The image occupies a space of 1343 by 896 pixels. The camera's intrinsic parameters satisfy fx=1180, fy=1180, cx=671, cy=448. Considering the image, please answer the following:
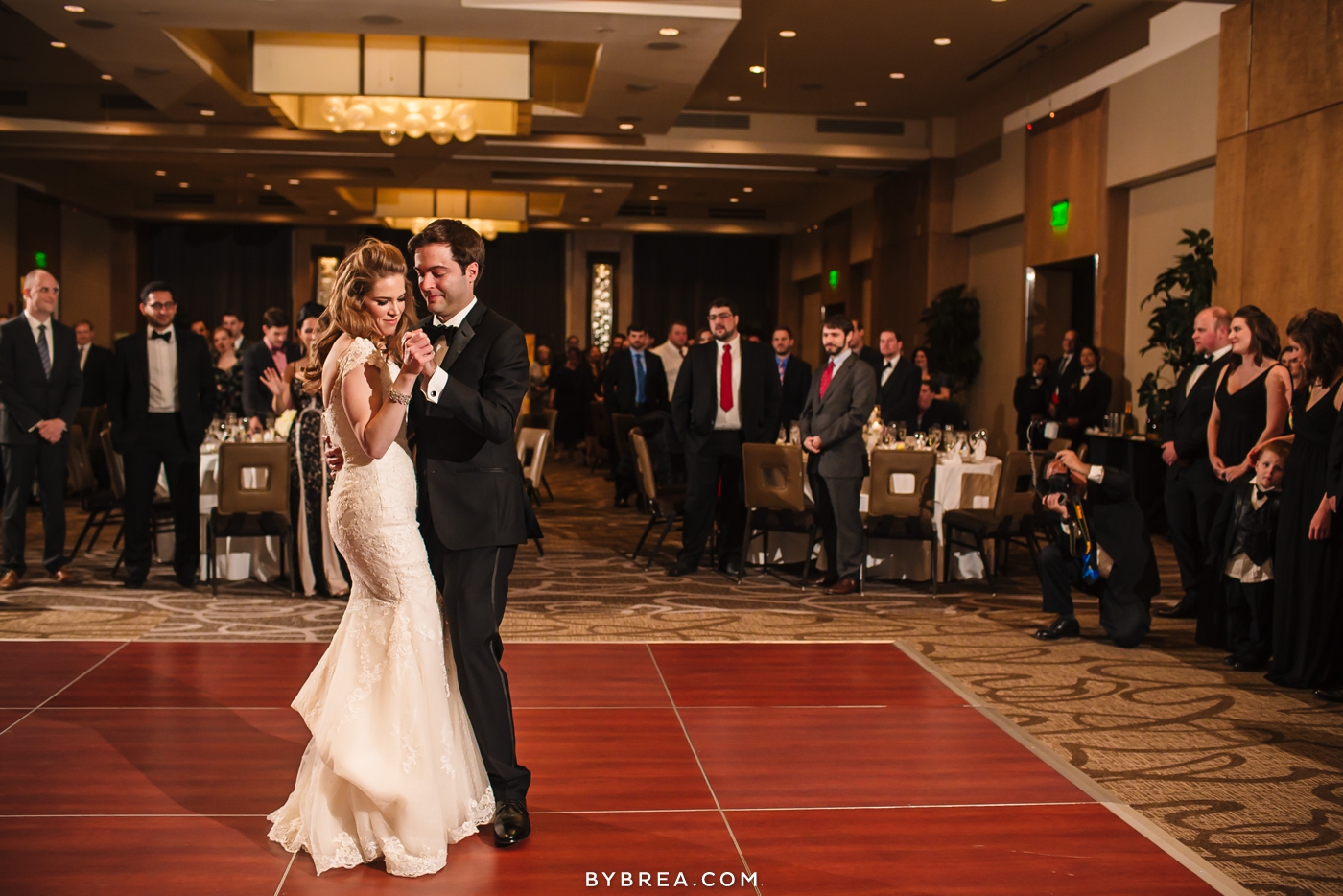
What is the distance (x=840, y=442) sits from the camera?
6910 millimetres

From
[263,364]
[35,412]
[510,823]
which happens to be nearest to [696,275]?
[263,364]

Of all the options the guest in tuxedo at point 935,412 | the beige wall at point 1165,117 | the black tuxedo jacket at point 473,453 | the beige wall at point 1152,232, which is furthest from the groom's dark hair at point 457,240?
the beige wall at point 1152,232

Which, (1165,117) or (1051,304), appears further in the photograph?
(1051,304)

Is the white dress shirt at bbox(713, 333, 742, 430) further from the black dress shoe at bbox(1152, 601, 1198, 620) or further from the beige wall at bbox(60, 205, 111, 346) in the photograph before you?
the beige wall at bbox(60, 205, 111, 346)

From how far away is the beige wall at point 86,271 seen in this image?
20266 millimetres

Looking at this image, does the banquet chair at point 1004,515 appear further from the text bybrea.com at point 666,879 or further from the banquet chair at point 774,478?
the text bybrea.com at point 666,879

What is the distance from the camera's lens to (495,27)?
873cm

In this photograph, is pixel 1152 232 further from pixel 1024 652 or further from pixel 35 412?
pixel 35 412

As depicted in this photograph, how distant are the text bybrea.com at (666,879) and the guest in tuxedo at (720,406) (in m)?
4.46

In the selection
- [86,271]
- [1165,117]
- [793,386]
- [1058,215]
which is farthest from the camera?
[86,271]

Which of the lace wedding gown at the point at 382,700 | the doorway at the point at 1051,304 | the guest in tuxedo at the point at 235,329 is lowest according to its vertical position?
the lace wedding gown at the point at 382,700

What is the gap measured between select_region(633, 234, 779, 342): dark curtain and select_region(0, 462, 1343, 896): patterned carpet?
50.2 ft

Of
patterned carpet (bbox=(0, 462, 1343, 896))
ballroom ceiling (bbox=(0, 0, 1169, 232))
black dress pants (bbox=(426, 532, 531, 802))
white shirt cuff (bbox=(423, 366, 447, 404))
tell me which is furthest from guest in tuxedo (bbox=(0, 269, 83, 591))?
white shirt cuff (bbox=(423, 366, 447, 404))

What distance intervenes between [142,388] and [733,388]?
3.42 metres
